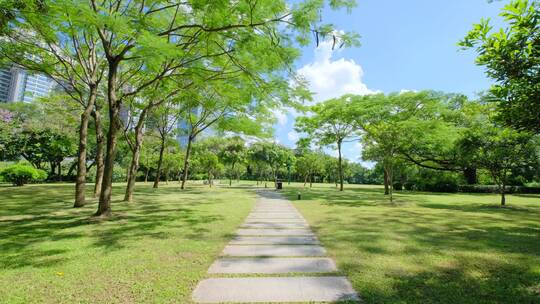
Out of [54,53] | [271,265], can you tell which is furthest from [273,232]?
[54,53]

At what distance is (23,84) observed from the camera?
79.6 feet

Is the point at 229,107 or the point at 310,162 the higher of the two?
the point at 229,107

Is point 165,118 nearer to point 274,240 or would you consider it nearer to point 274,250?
point 274,240

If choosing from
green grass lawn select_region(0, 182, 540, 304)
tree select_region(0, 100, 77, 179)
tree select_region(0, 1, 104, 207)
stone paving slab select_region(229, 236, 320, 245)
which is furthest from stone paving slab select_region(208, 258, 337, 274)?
tree select_region(0, 100, 77, 179)

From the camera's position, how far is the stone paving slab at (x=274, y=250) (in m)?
4.87

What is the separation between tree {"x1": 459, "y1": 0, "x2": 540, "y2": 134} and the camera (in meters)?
3.89

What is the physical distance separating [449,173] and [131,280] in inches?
1442

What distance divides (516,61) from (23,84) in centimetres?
3437

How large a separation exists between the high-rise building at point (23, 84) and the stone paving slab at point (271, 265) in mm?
12592

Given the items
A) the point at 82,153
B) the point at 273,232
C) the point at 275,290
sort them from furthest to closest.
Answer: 1. the point at 82,153
2. the point at 273,232
3. the point at 275,290

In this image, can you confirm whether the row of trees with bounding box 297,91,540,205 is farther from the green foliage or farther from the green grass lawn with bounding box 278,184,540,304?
the green foliage

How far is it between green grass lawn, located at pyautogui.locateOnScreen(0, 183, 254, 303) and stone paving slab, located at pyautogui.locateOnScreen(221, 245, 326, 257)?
0.35 meters

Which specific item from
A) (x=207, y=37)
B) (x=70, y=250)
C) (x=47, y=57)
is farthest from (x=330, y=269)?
(x=47, y=57)

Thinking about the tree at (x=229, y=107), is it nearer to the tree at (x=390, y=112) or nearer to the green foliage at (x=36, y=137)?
the tree at (x=390, y=112)
